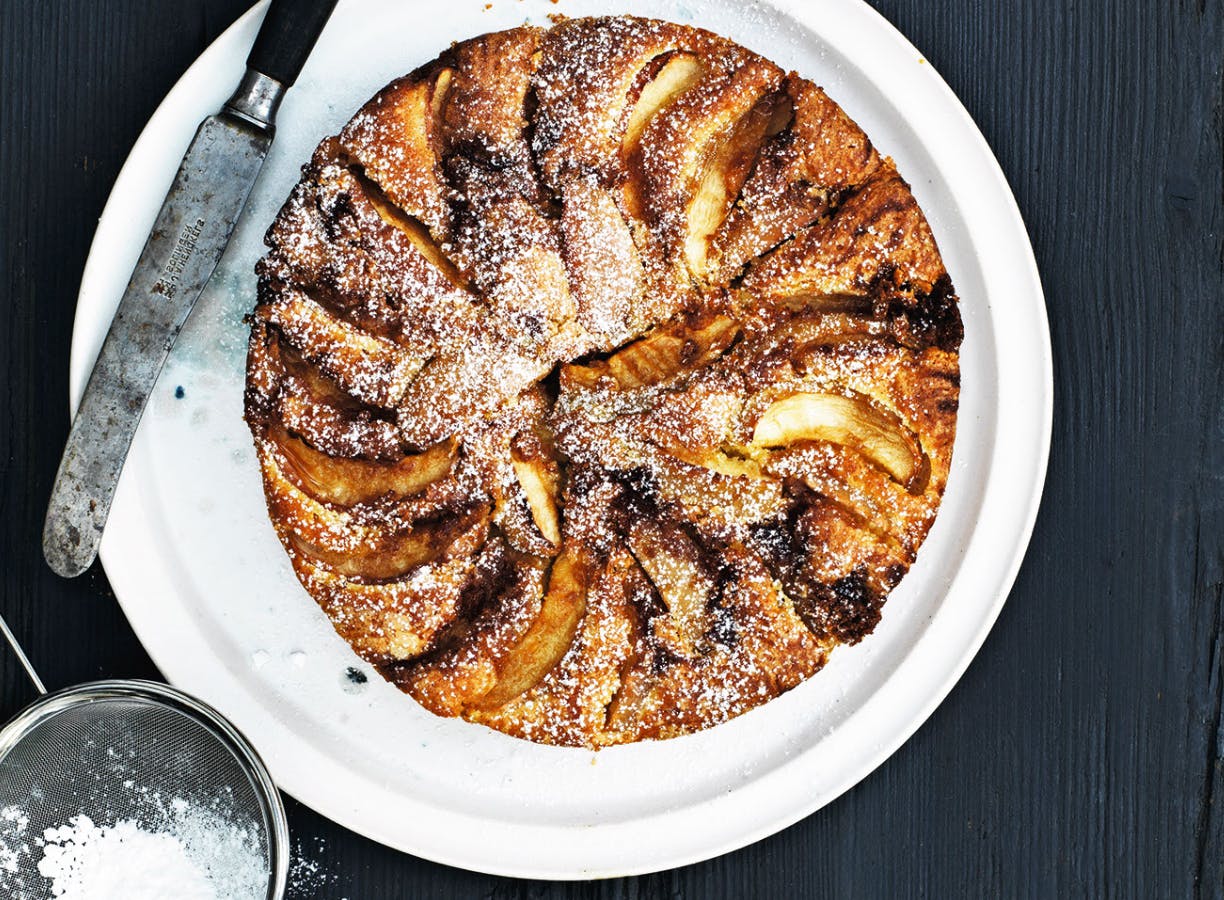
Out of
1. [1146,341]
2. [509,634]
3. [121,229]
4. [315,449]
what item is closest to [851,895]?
[509,634]

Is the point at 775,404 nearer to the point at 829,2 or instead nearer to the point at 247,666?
the point at 829,2

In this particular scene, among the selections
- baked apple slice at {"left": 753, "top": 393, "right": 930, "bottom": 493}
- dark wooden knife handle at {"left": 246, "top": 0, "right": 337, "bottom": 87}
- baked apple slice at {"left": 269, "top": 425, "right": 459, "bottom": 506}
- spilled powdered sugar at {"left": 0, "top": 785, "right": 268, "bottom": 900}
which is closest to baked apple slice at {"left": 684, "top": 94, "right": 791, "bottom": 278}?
baked apple slice at {"left": 753, "top": 393, "right": 930, "bottom": 493}

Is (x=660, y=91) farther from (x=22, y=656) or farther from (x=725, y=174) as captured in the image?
(x=22, y=656)

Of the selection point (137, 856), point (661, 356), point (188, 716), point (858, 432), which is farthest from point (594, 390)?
point (137, 856)

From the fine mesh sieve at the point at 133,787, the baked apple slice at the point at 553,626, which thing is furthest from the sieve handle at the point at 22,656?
the baked apple slice at the point at 553,626

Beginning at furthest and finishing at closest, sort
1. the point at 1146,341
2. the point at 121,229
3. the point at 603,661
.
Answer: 1. the point at 1146,341
2. the point at 121,229
3. the point at 603,661

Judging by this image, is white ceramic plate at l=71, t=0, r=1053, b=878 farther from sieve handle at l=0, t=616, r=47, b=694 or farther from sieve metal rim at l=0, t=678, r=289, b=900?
sieve handle at l=0, t=616, r=47, b=694

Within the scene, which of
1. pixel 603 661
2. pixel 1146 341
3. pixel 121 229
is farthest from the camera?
pixel 1146 341

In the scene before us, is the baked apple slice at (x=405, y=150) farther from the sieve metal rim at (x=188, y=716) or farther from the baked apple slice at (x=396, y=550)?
the sieve metal rim at (x=188, y=716)
